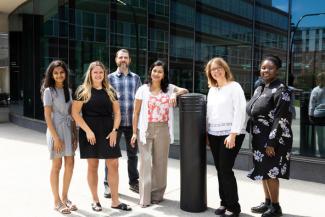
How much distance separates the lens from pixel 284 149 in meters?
4.43

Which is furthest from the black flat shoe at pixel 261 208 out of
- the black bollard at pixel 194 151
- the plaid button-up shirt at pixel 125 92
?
the plaid button-up shirt at pixel 125 92

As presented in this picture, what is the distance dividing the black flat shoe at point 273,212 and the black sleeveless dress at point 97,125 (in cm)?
194

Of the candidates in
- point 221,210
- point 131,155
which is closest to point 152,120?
point 131,155

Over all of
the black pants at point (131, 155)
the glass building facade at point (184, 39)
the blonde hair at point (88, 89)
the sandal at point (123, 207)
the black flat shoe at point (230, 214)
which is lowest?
the sandal at point (123, 207)

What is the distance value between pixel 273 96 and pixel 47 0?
408 inches

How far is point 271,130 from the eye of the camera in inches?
172

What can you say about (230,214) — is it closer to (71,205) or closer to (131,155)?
(131,155)

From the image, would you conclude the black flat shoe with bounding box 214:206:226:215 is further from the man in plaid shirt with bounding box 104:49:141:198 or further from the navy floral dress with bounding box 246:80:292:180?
the man in plaid shirt with bounding box 104:49:141:198

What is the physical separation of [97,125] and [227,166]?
1.59 meters

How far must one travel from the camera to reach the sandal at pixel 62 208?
15.4ft

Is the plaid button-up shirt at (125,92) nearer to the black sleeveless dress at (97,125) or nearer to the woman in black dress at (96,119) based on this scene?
the woman in black dress at (96,119)

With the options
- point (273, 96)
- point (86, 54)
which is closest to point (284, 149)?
point (273, 96)

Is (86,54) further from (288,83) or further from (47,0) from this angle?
(288,83)

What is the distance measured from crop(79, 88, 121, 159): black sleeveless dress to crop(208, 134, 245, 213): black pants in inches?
49.2
